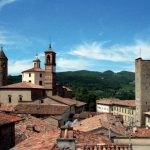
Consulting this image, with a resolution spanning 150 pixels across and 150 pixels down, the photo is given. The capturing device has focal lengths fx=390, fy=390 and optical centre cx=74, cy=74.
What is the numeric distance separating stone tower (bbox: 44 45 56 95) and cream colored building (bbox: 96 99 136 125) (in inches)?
831

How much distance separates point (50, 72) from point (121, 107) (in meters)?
34.5

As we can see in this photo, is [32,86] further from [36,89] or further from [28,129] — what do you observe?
[28,129]

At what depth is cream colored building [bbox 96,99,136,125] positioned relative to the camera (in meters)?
93.7

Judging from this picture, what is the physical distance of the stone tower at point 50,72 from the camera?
2931 inches

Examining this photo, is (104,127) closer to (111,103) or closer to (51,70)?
(51,70)

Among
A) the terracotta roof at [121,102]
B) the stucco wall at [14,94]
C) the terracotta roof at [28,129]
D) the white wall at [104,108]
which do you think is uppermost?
the stucco wall at [14,94]

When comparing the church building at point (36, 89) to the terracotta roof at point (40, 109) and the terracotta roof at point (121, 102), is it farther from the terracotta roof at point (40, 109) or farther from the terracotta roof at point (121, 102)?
the terracotta roof at point (121, 102)

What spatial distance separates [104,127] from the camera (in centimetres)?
3519

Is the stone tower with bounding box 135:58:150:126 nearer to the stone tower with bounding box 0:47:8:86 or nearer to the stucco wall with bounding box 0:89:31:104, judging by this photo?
the stucco wall with bounding box 0:89:31:104

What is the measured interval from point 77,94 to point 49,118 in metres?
57.1

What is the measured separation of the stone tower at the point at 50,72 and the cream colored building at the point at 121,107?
21.1 meters

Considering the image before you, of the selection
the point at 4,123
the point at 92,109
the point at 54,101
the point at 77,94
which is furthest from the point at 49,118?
the point at 77,94

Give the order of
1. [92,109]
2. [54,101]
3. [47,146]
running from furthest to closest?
[92,109] < [54,101] < [47,146]

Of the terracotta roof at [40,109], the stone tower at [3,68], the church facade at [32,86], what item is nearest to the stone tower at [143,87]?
the terracotta roof at [40,109]
